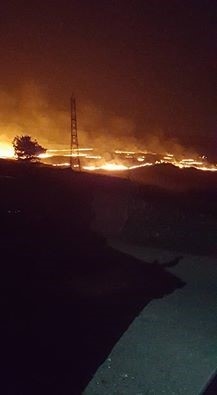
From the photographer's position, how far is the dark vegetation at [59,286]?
5.23 m

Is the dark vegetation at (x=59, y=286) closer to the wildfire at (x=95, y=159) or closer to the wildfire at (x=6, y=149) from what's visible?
the wildfire at (x=95, y=159)

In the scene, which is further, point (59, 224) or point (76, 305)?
point (59, 224)

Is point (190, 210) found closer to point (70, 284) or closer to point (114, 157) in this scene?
point (70, 284)

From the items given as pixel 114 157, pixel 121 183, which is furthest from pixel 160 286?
pixel 114 157

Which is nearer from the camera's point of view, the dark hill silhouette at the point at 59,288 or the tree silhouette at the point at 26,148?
the dark hill silhouette at the point at 59,288

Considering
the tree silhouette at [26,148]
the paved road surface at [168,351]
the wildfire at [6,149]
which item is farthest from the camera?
the wildfire at [6,149]

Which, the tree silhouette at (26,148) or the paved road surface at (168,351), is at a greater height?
the tree silhouette at (26,148)

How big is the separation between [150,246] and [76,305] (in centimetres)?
437

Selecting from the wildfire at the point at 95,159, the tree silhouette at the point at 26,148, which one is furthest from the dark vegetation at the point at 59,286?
the tree silhouette at the point at 26,148

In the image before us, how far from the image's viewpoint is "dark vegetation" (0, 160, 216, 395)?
523 cm

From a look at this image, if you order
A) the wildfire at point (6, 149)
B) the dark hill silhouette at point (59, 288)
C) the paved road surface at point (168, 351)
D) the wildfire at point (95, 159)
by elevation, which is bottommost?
the paved road surface at point (168, 351)

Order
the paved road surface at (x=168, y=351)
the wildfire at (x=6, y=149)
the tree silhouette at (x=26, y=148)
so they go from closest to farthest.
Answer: the paved road surface at (x=168, y=351) < the tree silhouette at (x=26, y=148) < the wildfire at (x=6, y=149)

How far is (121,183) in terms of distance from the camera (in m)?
17.3

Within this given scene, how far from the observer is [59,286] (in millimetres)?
7484
